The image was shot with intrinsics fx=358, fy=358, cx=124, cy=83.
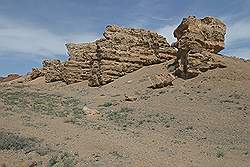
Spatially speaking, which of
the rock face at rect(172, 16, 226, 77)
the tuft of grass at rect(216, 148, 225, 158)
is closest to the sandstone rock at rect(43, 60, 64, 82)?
the rock face at rect(172, 16, 226, 77)

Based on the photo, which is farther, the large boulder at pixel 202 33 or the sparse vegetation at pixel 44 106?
the large boulder at pixel 202 33

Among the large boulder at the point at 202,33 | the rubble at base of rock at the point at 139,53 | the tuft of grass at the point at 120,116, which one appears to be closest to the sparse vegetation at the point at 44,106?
the tuft of grass at the point at 120,116

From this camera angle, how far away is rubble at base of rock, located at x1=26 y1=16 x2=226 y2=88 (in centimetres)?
2945

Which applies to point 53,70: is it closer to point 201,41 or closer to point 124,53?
point 124,53

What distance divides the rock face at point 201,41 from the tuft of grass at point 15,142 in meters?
19.0

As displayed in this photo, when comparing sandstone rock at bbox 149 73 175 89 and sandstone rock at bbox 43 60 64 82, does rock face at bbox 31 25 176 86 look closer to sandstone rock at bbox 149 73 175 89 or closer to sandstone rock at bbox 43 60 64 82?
sandstone rock at bbox 43 60 64 82

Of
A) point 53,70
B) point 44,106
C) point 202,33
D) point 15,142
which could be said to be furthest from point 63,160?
point 53,70

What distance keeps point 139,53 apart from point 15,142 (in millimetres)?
26285

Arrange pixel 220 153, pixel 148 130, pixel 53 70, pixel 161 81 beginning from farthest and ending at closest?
pixel 53 70 → pixel 161 81 → pixel 148 130 → pixel 220 153

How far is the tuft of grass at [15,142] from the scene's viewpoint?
11363 millimetres

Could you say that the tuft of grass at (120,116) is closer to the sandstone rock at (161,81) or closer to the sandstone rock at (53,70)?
the sandstone rock at (161,81)

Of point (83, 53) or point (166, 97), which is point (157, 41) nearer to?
point (83, 53)

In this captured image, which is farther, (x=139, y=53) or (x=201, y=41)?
(x=139, y=53)

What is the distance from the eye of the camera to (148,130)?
1588cm
